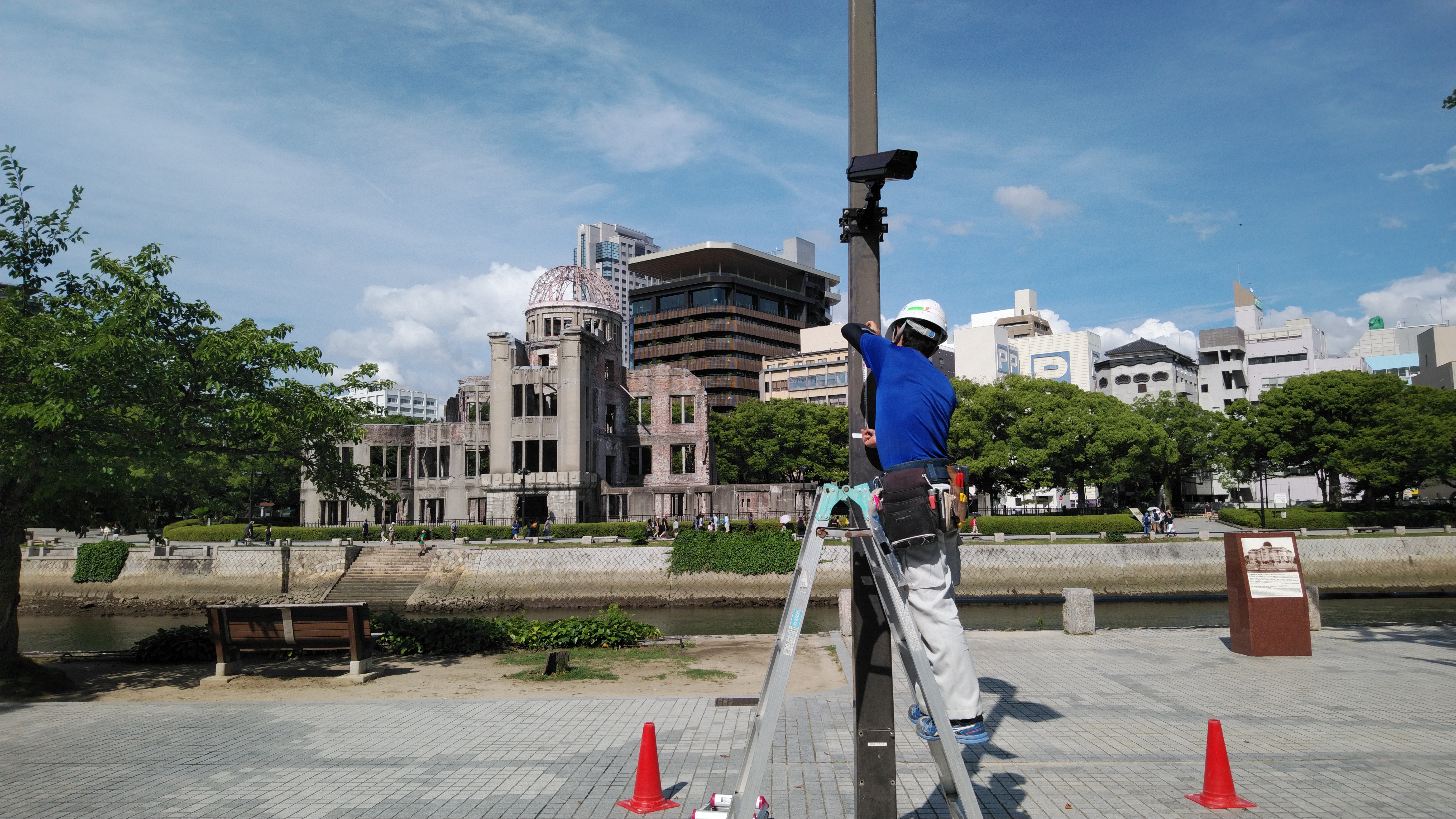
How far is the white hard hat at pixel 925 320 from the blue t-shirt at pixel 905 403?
0.28 metres

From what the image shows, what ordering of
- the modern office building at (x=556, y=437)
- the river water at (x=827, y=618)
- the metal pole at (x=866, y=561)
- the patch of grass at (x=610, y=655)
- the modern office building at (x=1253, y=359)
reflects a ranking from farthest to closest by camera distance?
the modern office building at (x=1253, y=359) → the modern office building at (x=556, y=437) → the river water at (x=827, y=618) → the patch of grass at (x=610, y=655) → the metal pole at (x=866, y=561)

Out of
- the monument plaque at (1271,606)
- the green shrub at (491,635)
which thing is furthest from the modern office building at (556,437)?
the monument plaque at (1271,606)

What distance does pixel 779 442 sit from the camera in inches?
2817

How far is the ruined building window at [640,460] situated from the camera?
6494 cm

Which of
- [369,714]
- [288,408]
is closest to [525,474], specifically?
[288,408]

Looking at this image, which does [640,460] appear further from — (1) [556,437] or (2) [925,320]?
(2) [925,320]

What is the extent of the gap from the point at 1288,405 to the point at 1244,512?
9.48m

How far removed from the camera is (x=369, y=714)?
355 inches

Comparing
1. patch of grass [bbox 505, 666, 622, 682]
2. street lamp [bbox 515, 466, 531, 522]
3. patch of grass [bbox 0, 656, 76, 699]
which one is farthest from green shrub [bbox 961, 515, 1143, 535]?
patch of grass [bbox 0, 656, 76, 699]

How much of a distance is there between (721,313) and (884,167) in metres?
106

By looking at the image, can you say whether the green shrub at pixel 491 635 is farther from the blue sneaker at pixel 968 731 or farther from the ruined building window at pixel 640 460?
the ruined building window at pixel 640 460

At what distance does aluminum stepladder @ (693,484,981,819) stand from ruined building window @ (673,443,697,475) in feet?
196

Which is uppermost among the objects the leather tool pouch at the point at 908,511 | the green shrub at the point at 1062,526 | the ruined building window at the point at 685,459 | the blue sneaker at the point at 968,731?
the ruined building window at the point at 685,459

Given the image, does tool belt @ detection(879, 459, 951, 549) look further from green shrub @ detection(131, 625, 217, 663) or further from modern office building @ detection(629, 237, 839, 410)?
modern office building @ detection(629, 237, 839, 410)
